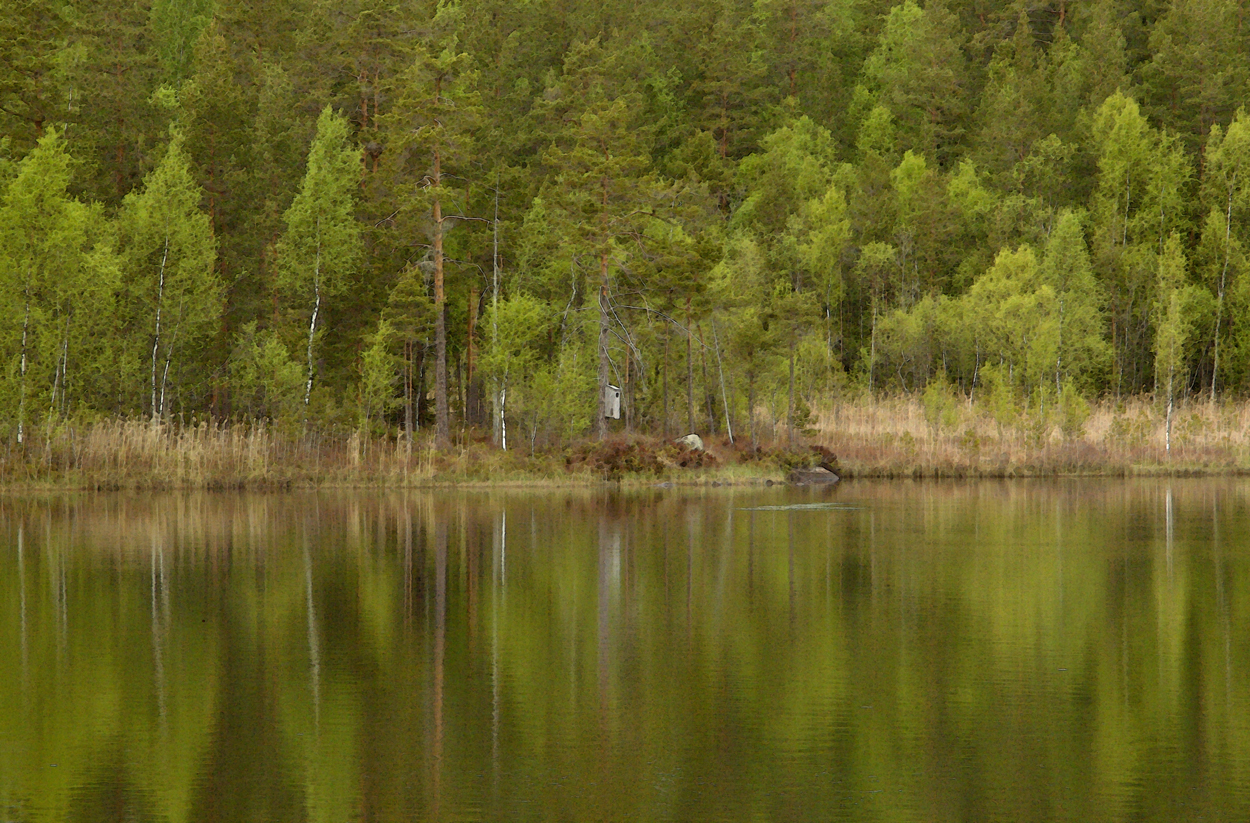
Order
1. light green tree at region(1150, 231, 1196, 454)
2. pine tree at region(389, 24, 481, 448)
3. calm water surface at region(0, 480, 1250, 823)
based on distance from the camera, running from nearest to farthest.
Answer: calm water surface at region(0, 480, 1250, 823), pine tree at region(389, 24, 481, 448), light green tree at region(1150, 231, 1196, 454)

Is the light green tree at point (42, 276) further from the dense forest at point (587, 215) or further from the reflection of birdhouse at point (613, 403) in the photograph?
the reflection of birdhouse at point (613, 403)

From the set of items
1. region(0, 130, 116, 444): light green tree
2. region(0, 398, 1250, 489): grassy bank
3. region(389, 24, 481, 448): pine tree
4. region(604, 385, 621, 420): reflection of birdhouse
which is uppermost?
region(389, 24, 481, 448): pine tree

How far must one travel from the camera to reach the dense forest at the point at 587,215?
4759 cm

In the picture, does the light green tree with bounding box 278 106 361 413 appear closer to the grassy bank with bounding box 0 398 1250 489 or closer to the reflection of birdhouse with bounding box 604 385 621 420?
the grassy bank with bounding box 0 398 1250 489

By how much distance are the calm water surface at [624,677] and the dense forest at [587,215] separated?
74.0 ft

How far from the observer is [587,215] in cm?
4903

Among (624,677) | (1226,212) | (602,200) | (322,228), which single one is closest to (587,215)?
(602,200)

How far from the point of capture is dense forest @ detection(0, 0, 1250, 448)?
1874 inches

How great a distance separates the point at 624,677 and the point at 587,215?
36897mm

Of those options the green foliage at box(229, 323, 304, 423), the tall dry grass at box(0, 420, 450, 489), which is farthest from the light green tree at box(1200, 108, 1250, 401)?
the tall dry grass at box(0, 420, 450, 489)

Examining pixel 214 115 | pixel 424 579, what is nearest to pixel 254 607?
pixel 424 579

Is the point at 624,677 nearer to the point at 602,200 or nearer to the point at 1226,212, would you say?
the point at 602,200

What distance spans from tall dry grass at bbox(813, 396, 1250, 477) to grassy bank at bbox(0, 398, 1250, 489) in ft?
0.18

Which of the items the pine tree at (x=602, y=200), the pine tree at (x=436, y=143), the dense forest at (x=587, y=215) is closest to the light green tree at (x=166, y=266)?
the dense forest at (x=587, y=215)
